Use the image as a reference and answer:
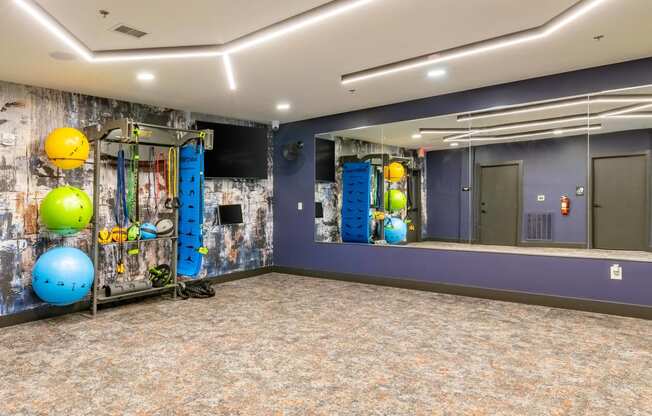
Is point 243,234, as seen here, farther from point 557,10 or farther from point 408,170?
point 557,10

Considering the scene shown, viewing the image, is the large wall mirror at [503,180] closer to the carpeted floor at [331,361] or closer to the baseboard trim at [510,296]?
the baseboard trim at [510,296]

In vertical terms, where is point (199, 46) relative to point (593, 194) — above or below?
above

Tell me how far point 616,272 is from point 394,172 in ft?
9.95

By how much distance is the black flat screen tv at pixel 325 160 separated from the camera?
21.9ft

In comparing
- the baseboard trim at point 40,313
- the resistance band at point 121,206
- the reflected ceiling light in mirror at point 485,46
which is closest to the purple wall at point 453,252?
the reflected ceiling light in mirror at point 485,46

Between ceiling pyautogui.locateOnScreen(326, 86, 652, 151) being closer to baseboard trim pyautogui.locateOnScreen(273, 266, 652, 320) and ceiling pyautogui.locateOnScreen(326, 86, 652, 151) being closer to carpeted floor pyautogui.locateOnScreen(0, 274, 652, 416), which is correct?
baseboard trim pyautogui.locateOnScreen(273, 266, 652, 320)

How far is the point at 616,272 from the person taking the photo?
4285 millimetres

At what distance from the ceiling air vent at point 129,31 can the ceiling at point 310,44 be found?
0.06m

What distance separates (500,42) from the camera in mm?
3543

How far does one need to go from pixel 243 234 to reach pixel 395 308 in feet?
10.0

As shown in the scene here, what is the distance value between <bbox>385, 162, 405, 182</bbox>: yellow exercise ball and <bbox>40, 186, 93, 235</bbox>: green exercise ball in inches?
156

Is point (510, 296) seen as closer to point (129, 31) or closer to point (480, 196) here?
point (480, 196)

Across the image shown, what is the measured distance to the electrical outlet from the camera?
14.0 ft

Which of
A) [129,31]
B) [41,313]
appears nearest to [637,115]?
[129,31]
